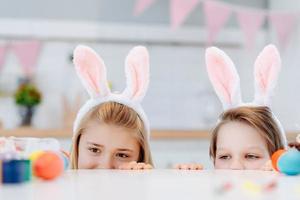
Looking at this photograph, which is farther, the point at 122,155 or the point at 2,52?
the point at 2,52

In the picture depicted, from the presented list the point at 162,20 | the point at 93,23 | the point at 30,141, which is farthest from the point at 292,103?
the point at 30,141

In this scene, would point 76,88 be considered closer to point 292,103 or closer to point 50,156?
point 292,103

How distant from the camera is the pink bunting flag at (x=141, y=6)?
11.0 feet

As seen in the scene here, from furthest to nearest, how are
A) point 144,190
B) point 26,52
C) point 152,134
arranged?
point 26,52, point 152,134, point 144,190

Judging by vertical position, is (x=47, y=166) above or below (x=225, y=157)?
below

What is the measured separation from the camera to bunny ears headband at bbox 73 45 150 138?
126 centimetres

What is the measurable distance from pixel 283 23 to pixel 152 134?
1.02 m

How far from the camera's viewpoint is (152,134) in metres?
3.00

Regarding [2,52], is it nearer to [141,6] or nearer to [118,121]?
[141,6]

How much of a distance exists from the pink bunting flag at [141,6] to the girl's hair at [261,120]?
208 cm

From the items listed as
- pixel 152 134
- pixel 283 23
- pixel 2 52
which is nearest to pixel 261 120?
→ pixel 152 134

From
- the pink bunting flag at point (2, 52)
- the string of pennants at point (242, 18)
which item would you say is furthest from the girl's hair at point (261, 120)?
the pink bunting flag at point (2, 52)

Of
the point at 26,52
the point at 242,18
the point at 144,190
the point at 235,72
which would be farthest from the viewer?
the point at 26,52

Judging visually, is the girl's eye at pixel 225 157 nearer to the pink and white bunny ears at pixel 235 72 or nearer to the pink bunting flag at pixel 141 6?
the pink and white bunny ears at pixel 235 72
